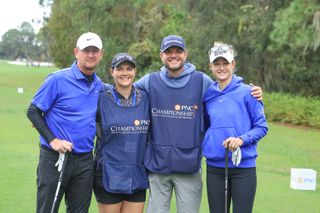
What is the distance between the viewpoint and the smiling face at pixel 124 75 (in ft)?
15.0

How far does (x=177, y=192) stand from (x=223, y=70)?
4.04 feet

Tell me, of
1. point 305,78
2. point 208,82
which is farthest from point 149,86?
point 305,78

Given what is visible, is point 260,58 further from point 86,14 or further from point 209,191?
point 209,191

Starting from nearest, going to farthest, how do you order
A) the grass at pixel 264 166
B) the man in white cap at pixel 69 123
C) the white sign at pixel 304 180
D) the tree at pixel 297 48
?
the man in white cap at pixel 69 123 < the grass at pixel 264 166 < the white sign at pixel 304 180 < the tree at pixel 297 48

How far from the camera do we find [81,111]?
441 cm

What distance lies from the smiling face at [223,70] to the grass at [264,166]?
2.80 metres

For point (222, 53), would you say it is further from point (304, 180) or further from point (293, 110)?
point (293, 110)

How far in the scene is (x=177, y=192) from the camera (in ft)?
15.3

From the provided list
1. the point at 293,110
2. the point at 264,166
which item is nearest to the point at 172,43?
the point at 264,166

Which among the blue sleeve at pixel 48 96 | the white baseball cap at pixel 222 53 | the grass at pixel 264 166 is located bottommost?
the grass at pixel 264 166

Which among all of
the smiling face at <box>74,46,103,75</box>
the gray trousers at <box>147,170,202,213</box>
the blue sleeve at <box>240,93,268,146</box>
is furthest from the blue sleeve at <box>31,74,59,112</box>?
the blue sleeve at <box>240,93,268,146</box>

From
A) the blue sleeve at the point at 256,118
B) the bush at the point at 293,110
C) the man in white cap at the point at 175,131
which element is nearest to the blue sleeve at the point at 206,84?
the man in white cap at the point at 175,131

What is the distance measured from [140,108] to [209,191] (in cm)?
98

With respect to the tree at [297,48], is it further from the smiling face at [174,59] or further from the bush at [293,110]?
the smiling face at [174,59]
